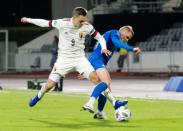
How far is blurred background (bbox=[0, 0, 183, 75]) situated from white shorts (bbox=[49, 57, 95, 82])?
30.0 m

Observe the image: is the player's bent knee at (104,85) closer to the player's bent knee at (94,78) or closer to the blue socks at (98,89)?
the blue socks at (98,89)

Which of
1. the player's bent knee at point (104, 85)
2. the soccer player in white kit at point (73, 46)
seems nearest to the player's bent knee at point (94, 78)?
the soccer player in white kit at point (73, 46)

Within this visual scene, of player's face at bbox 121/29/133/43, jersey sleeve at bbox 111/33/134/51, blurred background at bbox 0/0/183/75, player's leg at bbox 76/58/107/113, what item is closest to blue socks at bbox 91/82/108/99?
player's leg at bbox 76/58/107/113

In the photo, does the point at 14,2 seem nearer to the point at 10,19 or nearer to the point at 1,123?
the point at 10,19

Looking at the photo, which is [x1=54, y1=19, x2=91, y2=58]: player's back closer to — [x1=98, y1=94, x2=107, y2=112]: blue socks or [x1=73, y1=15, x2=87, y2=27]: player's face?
[x1=73, y1=15, x2=87, y2=27]: player's face

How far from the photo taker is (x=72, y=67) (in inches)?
604

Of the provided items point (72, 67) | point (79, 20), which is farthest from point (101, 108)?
point (79, 20)

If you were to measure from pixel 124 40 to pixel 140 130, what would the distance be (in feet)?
8.91

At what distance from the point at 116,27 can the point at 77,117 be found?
38841 mm

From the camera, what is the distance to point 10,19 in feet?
198

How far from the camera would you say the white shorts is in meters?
15.2

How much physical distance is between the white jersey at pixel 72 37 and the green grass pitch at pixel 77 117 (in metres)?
1.42

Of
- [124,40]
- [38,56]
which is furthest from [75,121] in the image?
[38,56]

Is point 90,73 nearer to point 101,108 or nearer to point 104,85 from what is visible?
point 104,85
